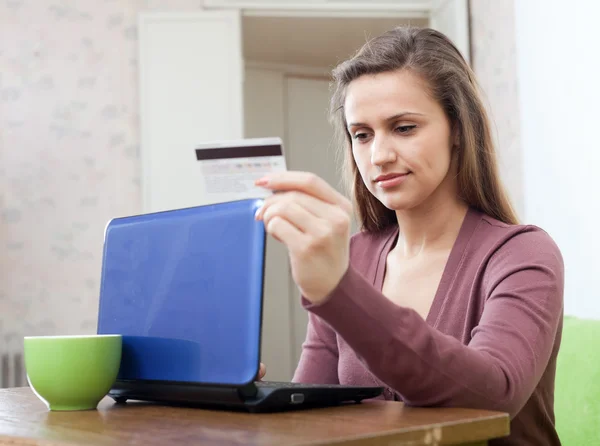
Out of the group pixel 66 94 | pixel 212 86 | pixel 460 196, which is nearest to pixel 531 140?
pixel 212 86

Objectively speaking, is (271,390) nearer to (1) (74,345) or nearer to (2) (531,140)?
(1) (74,345)

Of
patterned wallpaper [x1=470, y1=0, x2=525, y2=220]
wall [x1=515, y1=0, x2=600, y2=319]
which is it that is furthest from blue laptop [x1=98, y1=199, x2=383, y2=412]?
patterned wallpaper [x1=470, y1=0, x2=525, y2=220]

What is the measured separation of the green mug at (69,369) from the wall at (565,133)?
1758 millimetres

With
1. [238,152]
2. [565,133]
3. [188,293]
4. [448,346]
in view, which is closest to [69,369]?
[188,293]

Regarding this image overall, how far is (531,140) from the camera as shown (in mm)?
2859

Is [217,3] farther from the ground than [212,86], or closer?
farther from the ground

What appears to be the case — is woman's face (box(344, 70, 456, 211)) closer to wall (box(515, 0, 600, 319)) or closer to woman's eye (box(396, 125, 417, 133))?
woman's eye (box(396, 125, 417, 133))

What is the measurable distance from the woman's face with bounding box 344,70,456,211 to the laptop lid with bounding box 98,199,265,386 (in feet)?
0.99

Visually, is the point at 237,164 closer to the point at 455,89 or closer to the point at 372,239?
the point at 372,239

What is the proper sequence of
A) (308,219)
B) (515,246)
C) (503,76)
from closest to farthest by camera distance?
1. (308,219)
2. (515,246)
3. (503,76)

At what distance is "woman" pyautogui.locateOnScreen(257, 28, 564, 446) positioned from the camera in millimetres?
678

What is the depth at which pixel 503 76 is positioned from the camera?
3207 millimetres

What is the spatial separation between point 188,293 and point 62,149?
3.15 meters

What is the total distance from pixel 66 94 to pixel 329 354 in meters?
2.94
